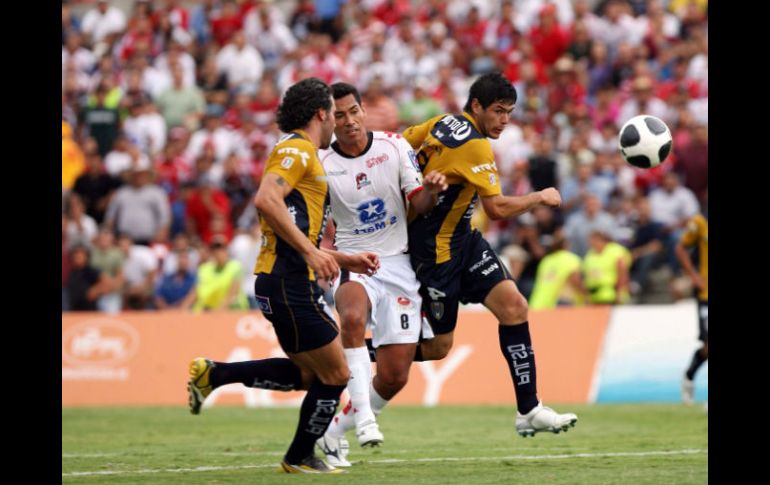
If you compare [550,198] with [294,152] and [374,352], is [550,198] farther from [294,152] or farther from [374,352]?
[374,352]

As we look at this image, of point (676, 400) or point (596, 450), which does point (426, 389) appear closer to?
point (676, 400)

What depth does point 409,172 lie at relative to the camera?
991 cm

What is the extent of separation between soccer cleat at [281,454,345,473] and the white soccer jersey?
172cm

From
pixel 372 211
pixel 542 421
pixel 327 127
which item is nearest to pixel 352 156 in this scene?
pixel 372 211

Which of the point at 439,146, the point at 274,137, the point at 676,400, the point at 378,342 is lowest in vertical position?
the point at 676,400

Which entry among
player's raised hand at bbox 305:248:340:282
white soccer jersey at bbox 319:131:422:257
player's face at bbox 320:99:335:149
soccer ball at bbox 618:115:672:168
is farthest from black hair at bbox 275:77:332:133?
soccer ball at bbox 618:115:672:168

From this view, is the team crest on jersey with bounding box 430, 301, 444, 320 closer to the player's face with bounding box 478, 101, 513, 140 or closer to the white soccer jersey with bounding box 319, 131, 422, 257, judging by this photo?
the white soccer jersey with bounding box 319, 131, 422, 257

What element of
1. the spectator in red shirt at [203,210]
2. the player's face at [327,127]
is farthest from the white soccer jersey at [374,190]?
the spectator in red shirt at [203,210]

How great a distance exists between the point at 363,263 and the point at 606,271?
403 inches

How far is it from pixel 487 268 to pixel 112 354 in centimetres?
875

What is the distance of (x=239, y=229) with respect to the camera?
20.5 metres

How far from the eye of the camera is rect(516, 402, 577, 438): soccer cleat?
9469 millimetres

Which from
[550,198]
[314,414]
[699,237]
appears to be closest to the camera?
[314,414]
